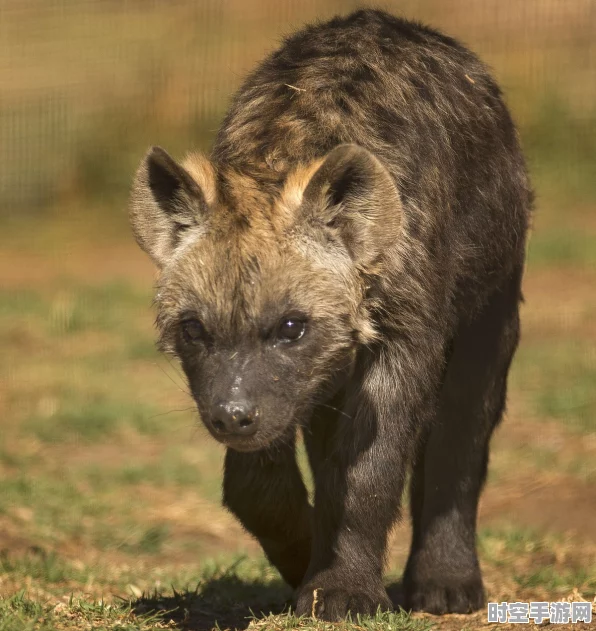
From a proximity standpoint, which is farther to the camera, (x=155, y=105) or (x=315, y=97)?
(x=155, y=105)

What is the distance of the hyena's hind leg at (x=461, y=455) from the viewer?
5.07 metres

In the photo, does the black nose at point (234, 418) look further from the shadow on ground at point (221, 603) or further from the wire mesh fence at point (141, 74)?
the wire mesh fence at point (141, 74)

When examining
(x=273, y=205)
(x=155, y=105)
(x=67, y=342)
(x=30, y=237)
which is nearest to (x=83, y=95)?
(x=155, y=105)

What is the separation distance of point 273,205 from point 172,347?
554 mm

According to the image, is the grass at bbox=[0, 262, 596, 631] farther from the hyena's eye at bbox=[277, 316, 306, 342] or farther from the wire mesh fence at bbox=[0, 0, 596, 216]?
the wire mesh fence at bbox=[0, 0, 596, 216]

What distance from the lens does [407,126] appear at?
4309mm

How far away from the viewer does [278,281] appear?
3.95m

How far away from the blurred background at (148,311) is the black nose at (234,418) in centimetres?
119

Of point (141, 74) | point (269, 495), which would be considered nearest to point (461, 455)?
point (269, 495)

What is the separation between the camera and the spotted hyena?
394 cm

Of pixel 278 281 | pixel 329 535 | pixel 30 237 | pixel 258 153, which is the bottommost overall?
pixel 30 237

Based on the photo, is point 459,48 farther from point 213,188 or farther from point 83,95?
point 83,95

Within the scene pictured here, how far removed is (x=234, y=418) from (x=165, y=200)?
0.82m

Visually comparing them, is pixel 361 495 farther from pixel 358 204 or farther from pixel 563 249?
pixel 563 249
